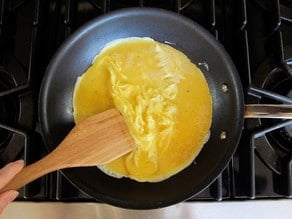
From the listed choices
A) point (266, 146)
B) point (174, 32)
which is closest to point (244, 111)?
point (266, 146)

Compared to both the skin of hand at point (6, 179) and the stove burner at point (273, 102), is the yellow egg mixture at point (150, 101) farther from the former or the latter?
the skin of hand at point (6, 179)

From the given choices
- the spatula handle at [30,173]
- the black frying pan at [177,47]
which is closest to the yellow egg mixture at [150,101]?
the black frying pan at [177,47]

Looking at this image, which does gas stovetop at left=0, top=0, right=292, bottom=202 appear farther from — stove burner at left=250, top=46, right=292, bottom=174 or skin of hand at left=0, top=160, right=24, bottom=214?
skin of hand at left=0, top=160, right=24, bottom=214

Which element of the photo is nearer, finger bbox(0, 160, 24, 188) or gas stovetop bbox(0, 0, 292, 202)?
finger bbox(0, 160, 24, 188)

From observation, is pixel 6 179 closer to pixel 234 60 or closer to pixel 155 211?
pixel 155 211

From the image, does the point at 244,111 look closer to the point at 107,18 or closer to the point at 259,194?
the point at 259,194

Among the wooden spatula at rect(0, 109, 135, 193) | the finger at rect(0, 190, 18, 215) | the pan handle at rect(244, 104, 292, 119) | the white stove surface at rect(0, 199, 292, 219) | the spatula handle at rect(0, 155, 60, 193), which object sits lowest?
the white stove surface at rect(0, 199, 292, 219)

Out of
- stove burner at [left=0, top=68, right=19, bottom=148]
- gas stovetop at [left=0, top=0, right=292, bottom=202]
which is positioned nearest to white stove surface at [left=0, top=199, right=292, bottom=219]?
gas stovetop at [left=0, top=0, right=292, bottom=202]
